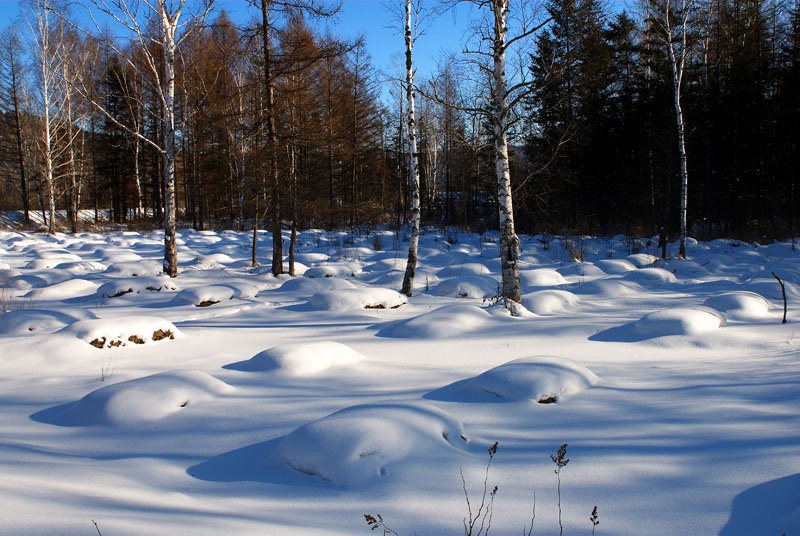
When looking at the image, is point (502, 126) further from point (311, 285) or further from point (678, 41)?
point (678, 41)

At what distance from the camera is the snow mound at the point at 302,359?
463 centimetres

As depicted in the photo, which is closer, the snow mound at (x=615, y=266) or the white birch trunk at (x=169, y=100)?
the white birch trunk at (x=169, y=100)

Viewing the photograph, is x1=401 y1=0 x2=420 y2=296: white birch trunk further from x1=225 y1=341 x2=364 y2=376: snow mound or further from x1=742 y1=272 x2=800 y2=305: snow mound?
x1=742 y1=272 x2=800 y2=305: snow mound

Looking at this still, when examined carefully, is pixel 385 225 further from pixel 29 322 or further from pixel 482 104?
pixel 29 322

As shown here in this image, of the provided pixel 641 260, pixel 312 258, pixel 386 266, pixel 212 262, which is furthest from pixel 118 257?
pixel 641 260

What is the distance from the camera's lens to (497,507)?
235 cm

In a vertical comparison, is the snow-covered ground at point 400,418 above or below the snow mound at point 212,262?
below

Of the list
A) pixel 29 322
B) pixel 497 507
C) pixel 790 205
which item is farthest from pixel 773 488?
pixel 790 205

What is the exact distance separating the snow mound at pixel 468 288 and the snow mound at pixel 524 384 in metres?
5.08

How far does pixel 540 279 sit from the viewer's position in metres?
10.4

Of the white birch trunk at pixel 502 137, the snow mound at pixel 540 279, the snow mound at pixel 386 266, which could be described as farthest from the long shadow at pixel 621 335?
the snow mound at pixel 386 266

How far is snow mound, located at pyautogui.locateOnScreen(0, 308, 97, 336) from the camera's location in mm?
5816

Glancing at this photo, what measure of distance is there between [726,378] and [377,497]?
11.7 feet

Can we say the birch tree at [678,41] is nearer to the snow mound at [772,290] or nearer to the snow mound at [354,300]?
the snow mound at [772,290]
